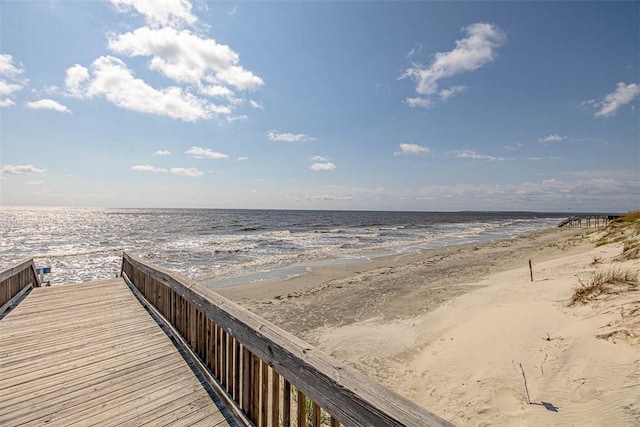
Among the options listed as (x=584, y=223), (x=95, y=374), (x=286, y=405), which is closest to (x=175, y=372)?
(x=95, y=374)

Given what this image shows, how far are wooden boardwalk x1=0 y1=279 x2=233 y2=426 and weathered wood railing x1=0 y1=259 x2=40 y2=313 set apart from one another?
42 centimetres

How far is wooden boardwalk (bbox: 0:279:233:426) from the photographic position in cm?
275

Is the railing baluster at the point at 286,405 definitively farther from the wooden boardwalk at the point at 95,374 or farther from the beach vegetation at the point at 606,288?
the beach vegetation at the point at 606,288

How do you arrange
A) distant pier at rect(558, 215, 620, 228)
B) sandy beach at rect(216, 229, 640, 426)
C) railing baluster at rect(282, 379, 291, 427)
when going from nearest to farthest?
railing baluster at rect(282, 379, 291, 427) < sandy beach at rect(216, 229, 640, 426) < distant pier at rect(558, 215, 620, 228)

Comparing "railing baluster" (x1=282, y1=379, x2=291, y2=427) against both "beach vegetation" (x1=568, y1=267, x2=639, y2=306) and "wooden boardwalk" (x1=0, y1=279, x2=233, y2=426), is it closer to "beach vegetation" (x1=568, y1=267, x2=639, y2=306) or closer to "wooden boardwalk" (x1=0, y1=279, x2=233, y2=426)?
"wooden boardwalk" (x1=0, y1=279, x2=233, y2=426)

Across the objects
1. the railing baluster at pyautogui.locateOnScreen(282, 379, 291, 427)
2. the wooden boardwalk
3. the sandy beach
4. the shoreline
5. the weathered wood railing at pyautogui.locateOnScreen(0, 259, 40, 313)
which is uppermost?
the railing baluster at pyautogui.locateOnScreen(282, 379, 291, 427)

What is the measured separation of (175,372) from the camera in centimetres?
348

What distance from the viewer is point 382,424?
1327 mm

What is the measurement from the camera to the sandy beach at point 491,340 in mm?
4078

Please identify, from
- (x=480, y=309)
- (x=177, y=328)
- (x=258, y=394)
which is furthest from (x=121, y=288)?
(x=480, y=309)

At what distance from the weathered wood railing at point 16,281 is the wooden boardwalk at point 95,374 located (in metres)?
0.42

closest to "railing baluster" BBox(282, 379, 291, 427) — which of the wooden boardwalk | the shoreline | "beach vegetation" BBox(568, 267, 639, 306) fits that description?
the wooden boardwalk

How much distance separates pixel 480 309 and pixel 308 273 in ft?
32.2

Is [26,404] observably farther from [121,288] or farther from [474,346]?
[474,346]
